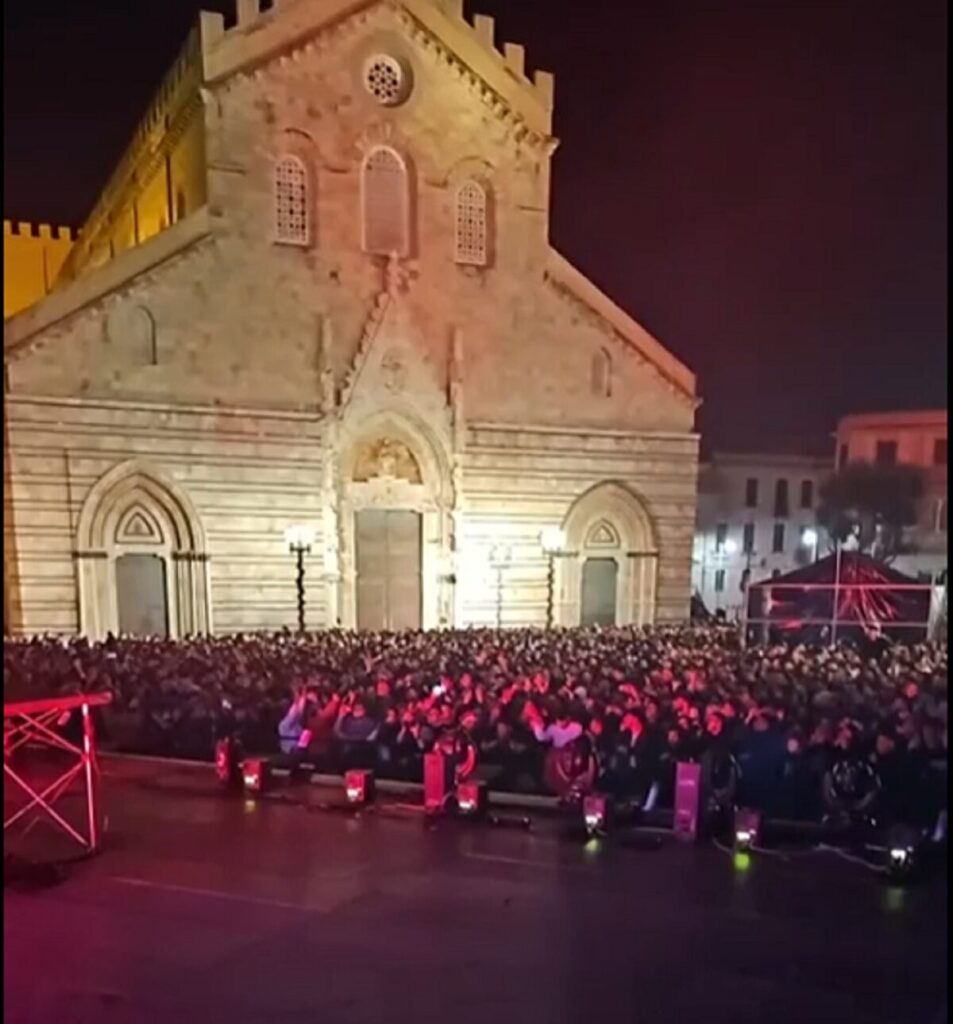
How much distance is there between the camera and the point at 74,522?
12578 mm

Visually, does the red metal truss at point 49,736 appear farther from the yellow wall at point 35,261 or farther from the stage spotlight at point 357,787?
the yellow wall at point 35,261

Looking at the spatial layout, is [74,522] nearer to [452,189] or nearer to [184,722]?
[184,722]

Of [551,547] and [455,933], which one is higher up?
[551,547]

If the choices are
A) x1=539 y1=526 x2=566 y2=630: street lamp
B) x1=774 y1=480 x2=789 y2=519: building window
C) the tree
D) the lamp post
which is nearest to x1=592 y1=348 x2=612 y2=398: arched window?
x1=539 y1=526 x2=566 y2=630: street lamp

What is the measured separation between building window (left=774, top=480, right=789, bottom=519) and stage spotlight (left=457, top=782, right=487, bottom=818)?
172 inches

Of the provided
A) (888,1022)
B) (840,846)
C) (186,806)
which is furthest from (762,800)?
(186,806)

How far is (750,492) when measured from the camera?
11242 mm

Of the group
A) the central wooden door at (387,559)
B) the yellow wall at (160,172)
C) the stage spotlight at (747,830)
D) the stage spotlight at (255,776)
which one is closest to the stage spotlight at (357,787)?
the stage spotlight at (255,776)

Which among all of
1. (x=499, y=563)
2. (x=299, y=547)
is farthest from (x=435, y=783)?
(x=299, y=547)

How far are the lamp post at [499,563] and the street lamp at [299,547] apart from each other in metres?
2.97

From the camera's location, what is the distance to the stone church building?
13211mm

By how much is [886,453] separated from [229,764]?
6.33 m

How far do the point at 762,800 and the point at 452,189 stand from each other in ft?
37.1

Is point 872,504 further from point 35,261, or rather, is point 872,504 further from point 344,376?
point 35,261
